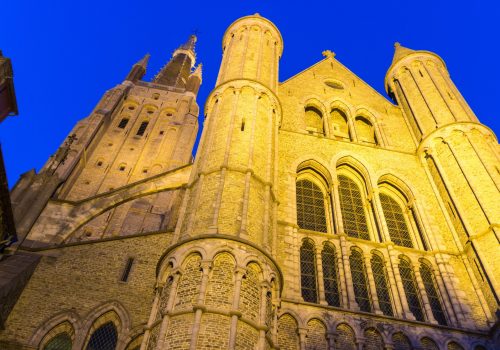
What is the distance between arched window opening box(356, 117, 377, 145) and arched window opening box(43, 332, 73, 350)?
1179 centimetres

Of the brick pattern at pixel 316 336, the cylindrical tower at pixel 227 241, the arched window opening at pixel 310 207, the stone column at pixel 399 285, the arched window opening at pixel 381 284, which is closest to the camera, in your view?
the cylindrical tower at pixel 227 241

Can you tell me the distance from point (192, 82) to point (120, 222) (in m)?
18.9

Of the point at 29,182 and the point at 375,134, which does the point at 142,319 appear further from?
the point at 375,134

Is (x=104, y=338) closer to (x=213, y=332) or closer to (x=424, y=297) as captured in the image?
(x=213, y=332)

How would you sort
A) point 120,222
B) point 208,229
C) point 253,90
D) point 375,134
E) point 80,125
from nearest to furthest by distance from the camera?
point 208,229 < point 253,90 < point 375,134 < point 120,222 < point 80,125

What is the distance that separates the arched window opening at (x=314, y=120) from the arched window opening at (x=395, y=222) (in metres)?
3.67

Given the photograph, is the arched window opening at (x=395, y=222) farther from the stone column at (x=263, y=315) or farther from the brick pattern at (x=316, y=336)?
the stone column at (x=263, y=315)

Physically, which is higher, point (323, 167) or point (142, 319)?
point (323, 167)

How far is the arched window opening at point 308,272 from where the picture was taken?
11078 mm

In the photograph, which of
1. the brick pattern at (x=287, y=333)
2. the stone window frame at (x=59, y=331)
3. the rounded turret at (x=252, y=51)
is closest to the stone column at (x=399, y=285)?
the brick pattern at (x=287, y=333)

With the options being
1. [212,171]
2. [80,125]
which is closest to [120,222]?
[80,125]

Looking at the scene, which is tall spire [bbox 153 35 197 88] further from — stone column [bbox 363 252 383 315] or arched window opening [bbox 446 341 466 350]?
arched window opening [bbox 446 341 466 350]

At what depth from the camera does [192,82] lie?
39812mm

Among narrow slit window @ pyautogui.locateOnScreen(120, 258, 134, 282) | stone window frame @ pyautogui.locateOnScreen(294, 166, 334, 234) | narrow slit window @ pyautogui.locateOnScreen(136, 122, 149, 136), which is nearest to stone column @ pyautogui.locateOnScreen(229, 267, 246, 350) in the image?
narrow slit window @ pyautogui.locateOnScreen(120, 258, 134, 282)
